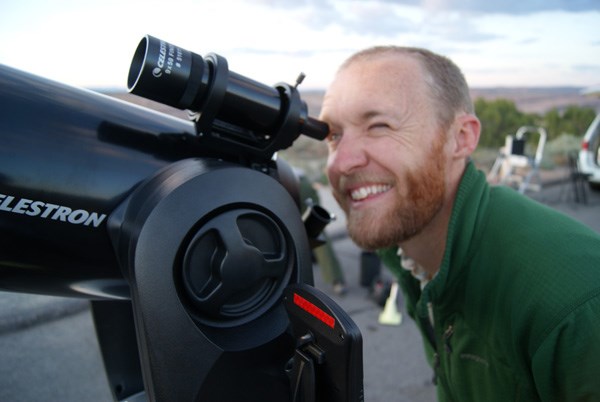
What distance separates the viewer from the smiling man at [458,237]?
→ 1.00 m

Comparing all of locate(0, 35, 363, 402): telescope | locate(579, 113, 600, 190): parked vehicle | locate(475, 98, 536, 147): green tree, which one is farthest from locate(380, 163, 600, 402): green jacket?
locate(475, 98, 536, 147): green tree

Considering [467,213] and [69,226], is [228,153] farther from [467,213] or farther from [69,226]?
[467,213]

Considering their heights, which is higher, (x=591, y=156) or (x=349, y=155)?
(x=349, y=155)

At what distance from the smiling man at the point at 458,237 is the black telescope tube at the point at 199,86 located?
1.59ft

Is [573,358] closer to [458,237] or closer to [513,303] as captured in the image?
[513,303]

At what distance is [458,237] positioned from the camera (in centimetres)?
134

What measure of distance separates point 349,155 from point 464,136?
1.49 ft

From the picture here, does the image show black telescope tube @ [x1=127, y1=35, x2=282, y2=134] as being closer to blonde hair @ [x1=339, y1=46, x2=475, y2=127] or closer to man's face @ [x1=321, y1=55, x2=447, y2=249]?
man's face @ [x1=321, y1=55, x2=447, y2=249]

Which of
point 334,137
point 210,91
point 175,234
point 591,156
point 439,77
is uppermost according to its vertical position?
point 439,77

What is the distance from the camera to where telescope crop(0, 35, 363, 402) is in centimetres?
72

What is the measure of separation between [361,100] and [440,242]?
585 mm

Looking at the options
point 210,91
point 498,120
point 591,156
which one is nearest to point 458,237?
point 210,91

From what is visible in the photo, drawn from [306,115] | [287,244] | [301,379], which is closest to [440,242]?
[306,115]

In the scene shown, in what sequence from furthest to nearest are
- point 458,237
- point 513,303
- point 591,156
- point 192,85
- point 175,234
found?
point 591,156 → point 458,237 → point 513,303 → point 192,85 → point 175,234
